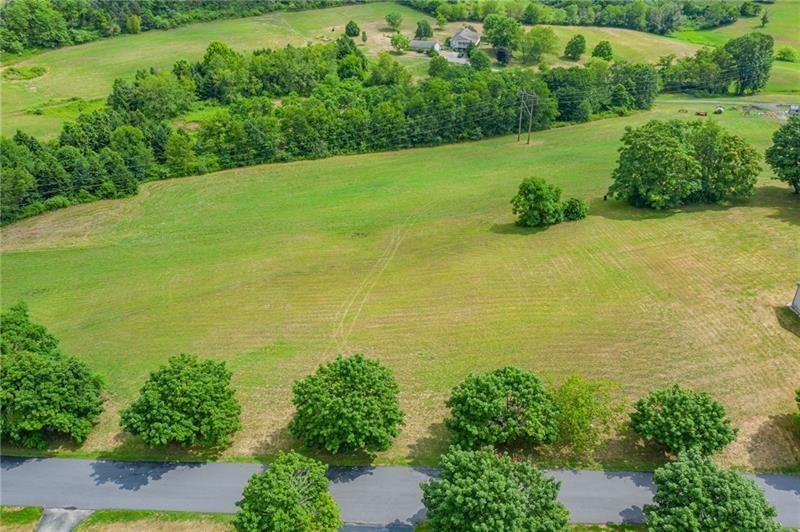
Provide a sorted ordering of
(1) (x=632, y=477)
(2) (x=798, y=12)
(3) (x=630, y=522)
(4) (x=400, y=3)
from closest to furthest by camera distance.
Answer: (3) (x=630, y=522)
(1) (x=632, y=477)
(2) (x=798, y=12)
(4) (x=400, y=3)

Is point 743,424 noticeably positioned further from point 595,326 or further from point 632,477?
point 595,326

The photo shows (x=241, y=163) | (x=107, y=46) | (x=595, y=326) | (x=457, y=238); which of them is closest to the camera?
(x=595, y=326)

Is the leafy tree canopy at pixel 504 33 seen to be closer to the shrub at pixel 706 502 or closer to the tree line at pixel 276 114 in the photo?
the tree line at pixel 276 114

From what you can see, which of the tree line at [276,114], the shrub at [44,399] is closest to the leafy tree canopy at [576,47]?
the tree line at [276,114]

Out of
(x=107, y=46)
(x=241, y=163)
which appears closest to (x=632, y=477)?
(x=241, y=163)

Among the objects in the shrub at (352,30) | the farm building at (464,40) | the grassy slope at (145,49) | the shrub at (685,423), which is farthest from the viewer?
the shrub at (352,30)

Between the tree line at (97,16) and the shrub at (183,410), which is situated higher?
the tree line at (97,16)
